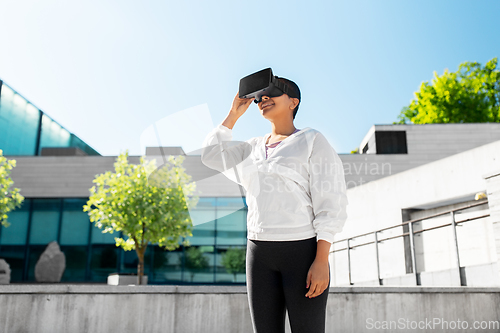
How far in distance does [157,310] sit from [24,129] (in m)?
22.2

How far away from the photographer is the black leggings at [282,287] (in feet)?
5.53

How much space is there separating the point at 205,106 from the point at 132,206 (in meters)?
10.1

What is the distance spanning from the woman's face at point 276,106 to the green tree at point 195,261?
18.0 metres

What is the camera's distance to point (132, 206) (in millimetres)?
11773

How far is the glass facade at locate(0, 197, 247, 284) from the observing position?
19.3m

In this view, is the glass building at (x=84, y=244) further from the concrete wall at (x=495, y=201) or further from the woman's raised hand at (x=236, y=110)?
the woman's raised hand at (x=236, y=110)

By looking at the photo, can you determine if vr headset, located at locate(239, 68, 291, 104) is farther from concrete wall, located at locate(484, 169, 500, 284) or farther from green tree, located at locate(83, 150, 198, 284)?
green tree, located at locate(83, 150, 198, 284)

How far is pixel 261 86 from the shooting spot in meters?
1.84

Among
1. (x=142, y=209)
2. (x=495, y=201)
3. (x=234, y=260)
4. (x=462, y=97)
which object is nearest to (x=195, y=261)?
(x=234, y=260)

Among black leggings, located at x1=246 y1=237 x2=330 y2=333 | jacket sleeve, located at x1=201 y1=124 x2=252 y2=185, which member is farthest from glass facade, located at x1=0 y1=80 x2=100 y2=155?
black leggings, located at x1=246 y1=237 x2=330 y2=333

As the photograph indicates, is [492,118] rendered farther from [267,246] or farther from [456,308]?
[267,246]

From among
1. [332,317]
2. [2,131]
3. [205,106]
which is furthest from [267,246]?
[2,131]

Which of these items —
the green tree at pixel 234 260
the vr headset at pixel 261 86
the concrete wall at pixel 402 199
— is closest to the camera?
the vr headset at pixel 261 86

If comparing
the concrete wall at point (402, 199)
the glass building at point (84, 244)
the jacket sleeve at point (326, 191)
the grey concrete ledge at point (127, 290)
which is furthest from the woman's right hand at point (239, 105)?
the glass building at point (84, 244)
